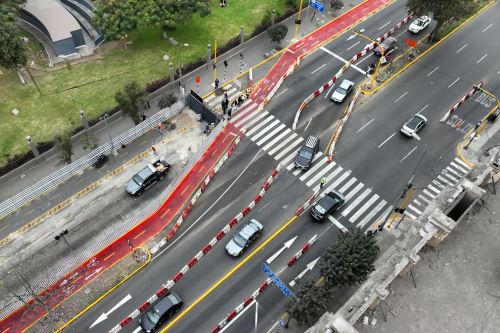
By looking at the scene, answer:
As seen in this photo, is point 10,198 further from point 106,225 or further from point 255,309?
point 255,309

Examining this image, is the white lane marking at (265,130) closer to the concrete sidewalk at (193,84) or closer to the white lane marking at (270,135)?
the white lane marking at (270,135)

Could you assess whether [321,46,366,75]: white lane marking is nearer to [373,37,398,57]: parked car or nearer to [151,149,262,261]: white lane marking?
[373,37,398,57]: parked car

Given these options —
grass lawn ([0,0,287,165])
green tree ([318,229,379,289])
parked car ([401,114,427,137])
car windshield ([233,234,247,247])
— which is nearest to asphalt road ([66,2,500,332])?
parked car ([401,114,427,137])

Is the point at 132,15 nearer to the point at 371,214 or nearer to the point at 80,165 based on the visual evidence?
the point at 80,165

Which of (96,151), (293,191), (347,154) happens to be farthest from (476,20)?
(96,151)

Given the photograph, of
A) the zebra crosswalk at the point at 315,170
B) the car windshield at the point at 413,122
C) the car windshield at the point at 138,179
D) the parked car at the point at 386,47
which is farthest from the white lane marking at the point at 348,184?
the parked car at the point at 386,47

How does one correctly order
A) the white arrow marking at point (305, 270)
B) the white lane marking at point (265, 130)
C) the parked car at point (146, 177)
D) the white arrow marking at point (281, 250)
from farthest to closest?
1. the white lane marking at point (265, 130)
2. the parked car at point (146, 177)
3. the white arrow marking at point (281, 250)
4. the white arrow marking at point (305, 270)
